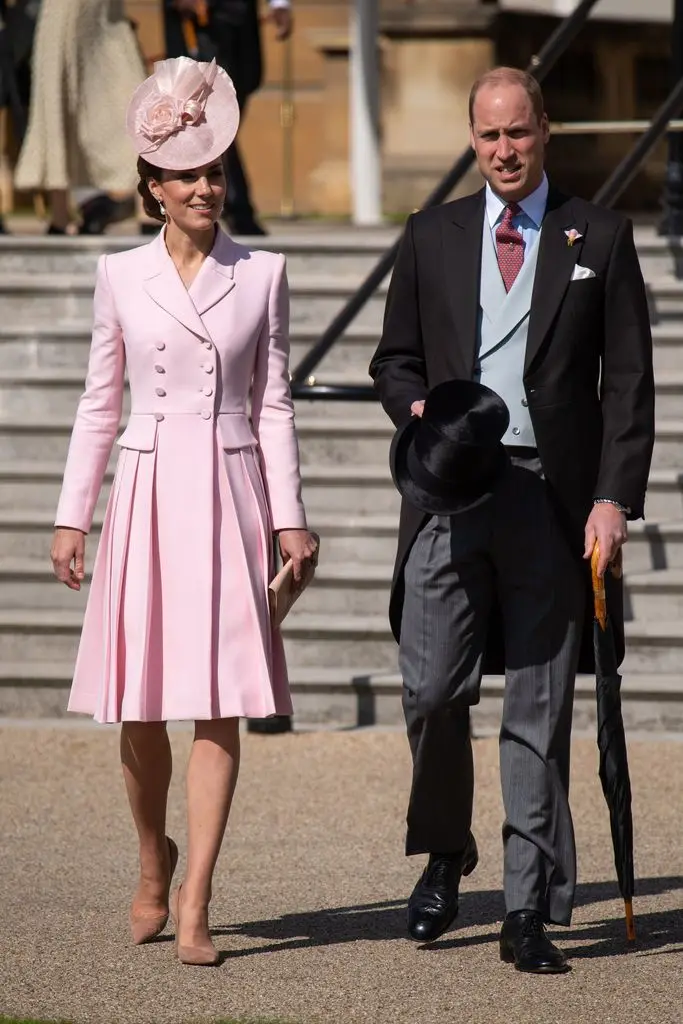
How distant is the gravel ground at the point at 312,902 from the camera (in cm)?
489

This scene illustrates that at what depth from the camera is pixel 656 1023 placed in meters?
4.71

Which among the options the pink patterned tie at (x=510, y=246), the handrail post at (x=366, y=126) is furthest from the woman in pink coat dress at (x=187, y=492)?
the handrail post at (x=366, y=126)

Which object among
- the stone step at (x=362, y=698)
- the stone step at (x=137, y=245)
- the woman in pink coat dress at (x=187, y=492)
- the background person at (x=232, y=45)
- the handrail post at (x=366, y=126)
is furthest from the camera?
the handrail post at (x=366, y=126)

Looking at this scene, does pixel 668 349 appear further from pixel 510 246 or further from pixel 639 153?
pixel 510 246

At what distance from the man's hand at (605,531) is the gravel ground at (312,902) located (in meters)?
0.94

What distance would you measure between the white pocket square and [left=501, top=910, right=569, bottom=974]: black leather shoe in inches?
56.4

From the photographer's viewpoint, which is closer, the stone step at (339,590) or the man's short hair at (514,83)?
the man's short hair at (514,83)

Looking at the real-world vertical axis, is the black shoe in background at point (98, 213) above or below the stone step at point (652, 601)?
above

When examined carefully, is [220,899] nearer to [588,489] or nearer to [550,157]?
[588,489]

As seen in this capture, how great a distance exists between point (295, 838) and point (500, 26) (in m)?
8.96

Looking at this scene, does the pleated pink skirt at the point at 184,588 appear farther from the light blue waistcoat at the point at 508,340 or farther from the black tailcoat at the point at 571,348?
the light blue waistcoat at the point at 508,340

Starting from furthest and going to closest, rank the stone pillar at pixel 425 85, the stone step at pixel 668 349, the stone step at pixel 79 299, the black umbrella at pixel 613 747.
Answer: the stone pillar at pixel 425 85, the stone step at pixel 79 299, the stone step at pixel 668 349, the black umbrella at pixel 613 747

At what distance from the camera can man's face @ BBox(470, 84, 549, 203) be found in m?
5.09

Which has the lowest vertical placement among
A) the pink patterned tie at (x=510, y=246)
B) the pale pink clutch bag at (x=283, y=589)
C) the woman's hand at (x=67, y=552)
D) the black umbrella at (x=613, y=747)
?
the black umbrella at (x=613, y=747)
